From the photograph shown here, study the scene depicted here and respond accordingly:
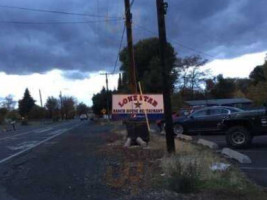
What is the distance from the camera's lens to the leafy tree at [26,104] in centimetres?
17600

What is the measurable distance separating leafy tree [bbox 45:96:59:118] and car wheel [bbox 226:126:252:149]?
15829 cm

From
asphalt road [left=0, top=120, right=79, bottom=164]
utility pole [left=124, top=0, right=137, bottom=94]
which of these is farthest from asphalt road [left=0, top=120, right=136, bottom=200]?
utility pole [left=124, top=0, right=137, bottom=94]

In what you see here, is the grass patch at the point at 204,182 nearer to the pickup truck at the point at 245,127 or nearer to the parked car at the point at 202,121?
the pickup truck at the point at 245,127

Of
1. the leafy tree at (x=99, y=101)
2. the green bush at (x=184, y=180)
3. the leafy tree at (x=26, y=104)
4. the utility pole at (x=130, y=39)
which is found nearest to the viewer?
the green bush at (x=184, y=180)

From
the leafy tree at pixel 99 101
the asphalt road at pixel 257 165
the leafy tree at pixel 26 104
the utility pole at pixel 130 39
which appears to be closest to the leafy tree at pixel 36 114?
the leafy tree at pixel 26 104

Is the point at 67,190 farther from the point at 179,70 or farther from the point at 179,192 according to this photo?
the point at 179,70

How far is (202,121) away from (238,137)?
913 centimetres

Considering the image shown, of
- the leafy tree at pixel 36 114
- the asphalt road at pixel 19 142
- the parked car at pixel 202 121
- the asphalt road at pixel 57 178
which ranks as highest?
the leafy tree at pixel 36 114

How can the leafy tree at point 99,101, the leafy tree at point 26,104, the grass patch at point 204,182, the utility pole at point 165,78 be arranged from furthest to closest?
1. the leafy tree at point 26,104
2. the leafy tree at point 99,101
3. the utility pole at point 165,78
4. the grass patch at point 204,182

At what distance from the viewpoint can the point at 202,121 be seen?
29828 millimetres

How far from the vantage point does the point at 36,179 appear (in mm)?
13297

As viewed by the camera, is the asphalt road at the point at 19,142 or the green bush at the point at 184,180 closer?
the green bush at the point at 184,180

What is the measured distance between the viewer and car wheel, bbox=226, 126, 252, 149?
20531 millimetres

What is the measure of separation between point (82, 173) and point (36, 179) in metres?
1.29
